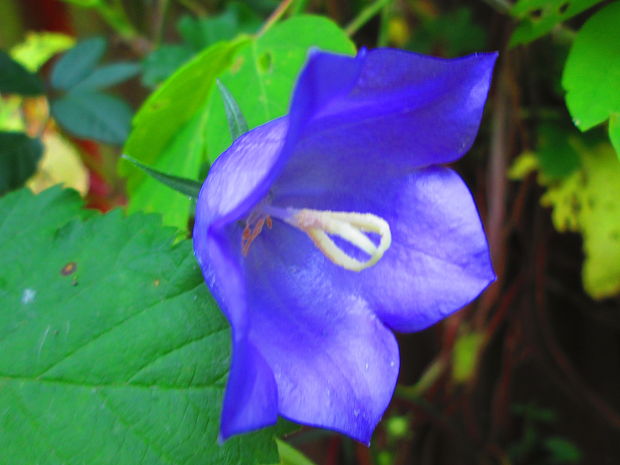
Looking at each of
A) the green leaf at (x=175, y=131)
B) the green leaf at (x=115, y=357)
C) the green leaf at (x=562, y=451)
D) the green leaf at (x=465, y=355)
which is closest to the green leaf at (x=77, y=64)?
the green leaf at (x=175, y=131)

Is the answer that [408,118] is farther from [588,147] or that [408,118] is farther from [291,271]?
[588,147]

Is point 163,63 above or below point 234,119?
below

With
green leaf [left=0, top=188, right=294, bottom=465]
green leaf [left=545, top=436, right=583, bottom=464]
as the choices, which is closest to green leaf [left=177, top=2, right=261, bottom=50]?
green leaf [left=0, top=188, right=294, bottom=465]

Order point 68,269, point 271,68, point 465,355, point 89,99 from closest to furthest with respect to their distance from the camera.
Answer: point 68,269, point 271,68, point 89,99, point 465,355

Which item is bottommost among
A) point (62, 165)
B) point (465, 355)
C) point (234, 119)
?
point (62, 165)

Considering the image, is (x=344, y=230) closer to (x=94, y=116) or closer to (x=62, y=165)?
(x=94, y=116)

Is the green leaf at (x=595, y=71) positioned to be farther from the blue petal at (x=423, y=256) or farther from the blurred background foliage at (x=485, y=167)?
the blue petal at (x=423, y=256)

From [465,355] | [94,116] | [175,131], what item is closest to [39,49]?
[94,116]

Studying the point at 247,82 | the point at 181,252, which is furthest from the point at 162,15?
the point at 181,252
